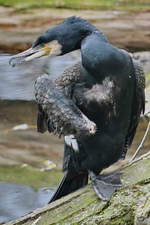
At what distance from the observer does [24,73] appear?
6648 mm

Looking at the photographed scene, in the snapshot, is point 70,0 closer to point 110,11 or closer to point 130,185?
point 110,11

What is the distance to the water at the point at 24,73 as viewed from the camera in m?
6.25

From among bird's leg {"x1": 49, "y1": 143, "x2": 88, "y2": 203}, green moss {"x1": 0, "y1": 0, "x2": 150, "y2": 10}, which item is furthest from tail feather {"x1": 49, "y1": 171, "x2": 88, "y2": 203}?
green moss {"x1": 0, "y1": 0, "x2": 150, "y2": 10}

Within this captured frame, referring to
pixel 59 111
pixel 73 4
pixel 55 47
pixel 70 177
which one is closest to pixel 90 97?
pixel 59 111

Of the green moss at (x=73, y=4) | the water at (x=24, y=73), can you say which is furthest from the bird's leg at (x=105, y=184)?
the green moss at (x=73, y=4)

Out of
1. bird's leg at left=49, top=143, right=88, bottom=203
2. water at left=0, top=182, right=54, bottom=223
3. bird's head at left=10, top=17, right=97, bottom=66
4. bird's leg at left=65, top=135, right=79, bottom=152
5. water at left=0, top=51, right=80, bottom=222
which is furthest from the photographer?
water at left=0, top=51, right=80, bottom=222

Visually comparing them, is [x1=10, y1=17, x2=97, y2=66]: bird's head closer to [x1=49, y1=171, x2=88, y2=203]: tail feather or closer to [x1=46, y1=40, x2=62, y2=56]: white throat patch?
[x1=46, y1=40, x2=62, y2=56]: white throat patch

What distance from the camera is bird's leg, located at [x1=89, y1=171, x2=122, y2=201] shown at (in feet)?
9.18

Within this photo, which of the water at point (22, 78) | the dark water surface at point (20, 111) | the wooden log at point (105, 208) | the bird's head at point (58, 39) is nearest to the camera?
the wooden log at point (105, 208)

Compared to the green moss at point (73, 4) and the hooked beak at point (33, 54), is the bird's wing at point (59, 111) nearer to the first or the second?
the hooked beak at point (33, 54)

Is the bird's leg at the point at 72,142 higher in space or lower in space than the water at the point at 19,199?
higher

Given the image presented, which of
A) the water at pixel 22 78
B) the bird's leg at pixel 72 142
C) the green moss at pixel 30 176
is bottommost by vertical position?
the green moss at pixel 30 176

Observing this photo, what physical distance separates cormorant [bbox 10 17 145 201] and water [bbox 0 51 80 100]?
327cm

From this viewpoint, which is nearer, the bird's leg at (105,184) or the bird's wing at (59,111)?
the bird's wing at (59,111)
